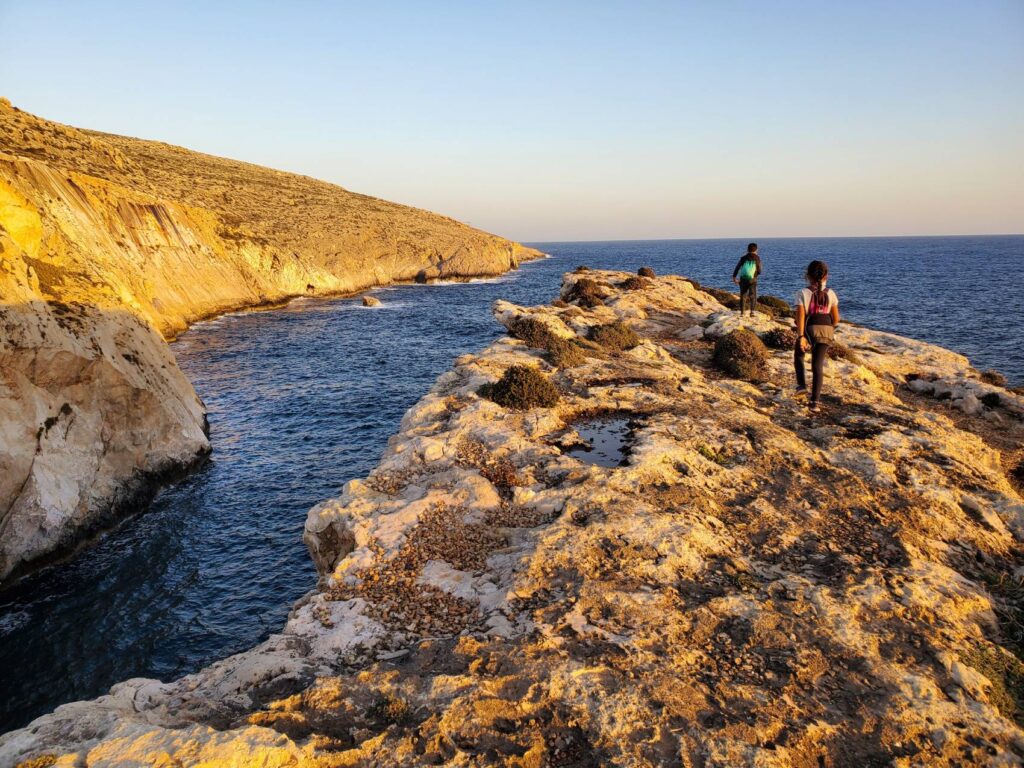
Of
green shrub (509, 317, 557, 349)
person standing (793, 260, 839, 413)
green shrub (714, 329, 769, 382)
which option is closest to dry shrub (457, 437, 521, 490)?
person standing (793, 260, 839, 413)

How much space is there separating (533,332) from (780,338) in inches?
418

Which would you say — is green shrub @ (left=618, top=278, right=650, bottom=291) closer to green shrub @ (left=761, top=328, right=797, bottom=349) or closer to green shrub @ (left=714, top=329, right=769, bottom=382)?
green shrub @ (left=761, top=328, right=797, bottom=349)

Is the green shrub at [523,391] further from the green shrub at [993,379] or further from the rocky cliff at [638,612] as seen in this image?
the green shrub at [993,379]

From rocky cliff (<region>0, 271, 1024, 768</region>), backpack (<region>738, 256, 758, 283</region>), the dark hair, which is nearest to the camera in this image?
rocky cliff (<region>0, 271, 1024, 768</region>)

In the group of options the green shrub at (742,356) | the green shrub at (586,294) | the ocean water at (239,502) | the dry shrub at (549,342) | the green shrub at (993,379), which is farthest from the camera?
the green shrub at (586,294)

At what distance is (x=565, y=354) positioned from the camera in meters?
21.1

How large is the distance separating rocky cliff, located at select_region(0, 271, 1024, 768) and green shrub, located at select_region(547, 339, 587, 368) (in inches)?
181

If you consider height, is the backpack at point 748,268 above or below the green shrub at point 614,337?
above

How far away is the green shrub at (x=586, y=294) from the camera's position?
3512 centimetres

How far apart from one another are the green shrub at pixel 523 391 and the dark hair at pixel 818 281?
7506 mm

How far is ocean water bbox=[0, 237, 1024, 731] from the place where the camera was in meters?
13.0

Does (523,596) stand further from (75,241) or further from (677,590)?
(75,241)

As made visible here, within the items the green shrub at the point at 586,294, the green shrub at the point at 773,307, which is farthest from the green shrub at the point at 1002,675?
the green shrub at the point at 586,294

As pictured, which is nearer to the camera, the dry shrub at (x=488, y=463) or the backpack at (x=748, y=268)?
the dry shrub at (x=488, y=463)
